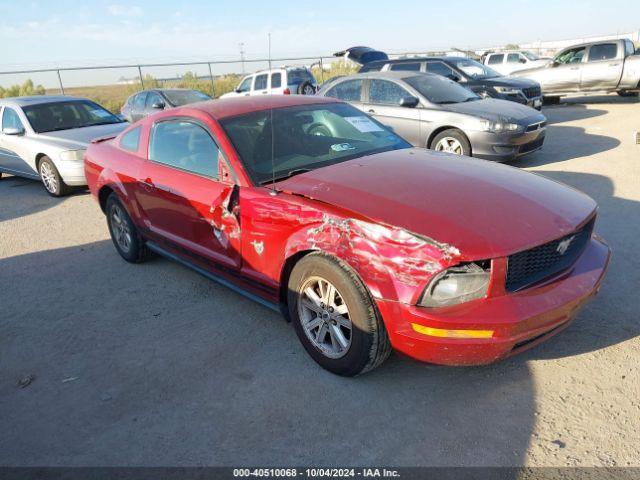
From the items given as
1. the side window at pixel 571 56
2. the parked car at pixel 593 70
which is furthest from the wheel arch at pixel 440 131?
the side window at pixel 571 56

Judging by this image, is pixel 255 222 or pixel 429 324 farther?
pixel 255 222

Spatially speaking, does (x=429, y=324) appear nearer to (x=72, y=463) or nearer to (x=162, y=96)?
(x=72, y=463)

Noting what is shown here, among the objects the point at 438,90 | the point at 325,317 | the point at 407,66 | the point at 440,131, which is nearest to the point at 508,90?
the point at 407,66

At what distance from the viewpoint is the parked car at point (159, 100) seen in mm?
12469

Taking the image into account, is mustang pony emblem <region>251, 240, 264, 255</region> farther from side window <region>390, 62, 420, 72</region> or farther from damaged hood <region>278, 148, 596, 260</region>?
side window <region>390, 62, 420, 72</region>

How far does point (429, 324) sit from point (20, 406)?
8.28 ft

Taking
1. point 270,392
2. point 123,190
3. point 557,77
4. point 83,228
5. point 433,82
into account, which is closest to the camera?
point 270,392

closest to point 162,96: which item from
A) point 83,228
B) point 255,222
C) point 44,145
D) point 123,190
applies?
point 44,145

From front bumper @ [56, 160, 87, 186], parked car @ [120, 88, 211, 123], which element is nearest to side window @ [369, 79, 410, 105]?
front bumper @ [56, 160, 87, 186]

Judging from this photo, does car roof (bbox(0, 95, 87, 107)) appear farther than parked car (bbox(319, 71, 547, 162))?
Yes

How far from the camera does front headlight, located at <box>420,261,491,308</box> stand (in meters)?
2.42

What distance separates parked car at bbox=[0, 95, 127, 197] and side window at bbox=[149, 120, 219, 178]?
4094mm

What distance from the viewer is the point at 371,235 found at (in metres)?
2.56

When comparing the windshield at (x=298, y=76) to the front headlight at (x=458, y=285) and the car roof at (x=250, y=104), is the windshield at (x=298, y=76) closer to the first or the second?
the car roof at (x=250, y=104)
